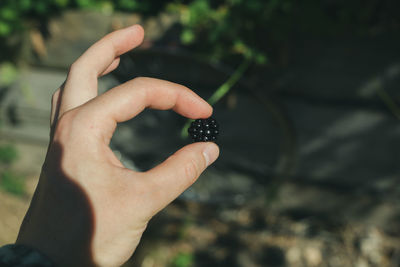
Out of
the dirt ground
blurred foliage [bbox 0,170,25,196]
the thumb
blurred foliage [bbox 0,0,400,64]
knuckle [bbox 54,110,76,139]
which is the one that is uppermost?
blurred foliage [bbox 0,0,400,64]

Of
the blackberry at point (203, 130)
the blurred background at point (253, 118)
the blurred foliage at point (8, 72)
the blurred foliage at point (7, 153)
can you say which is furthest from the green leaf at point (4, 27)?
the blackberry at point (203, 130)

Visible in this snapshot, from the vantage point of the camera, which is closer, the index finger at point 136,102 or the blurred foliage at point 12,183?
the index finger at point 136,102

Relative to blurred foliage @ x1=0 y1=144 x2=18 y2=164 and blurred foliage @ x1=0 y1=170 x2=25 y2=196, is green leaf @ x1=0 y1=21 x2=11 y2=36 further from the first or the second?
blurred foliage @ x1=0 y1=170 x2=25 y2=196

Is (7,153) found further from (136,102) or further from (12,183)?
(136,102)

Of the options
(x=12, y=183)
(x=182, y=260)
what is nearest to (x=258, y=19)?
(x=182, y=260)

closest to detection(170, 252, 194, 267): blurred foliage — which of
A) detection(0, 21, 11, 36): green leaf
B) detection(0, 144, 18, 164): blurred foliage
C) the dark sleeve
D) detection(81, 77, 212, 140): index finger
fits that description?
detection(81, 77, 212, 140): index finger

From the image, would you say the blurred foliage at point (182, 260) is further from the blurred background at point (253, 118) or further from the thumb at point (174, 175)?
the thumb at point (174, 175)
